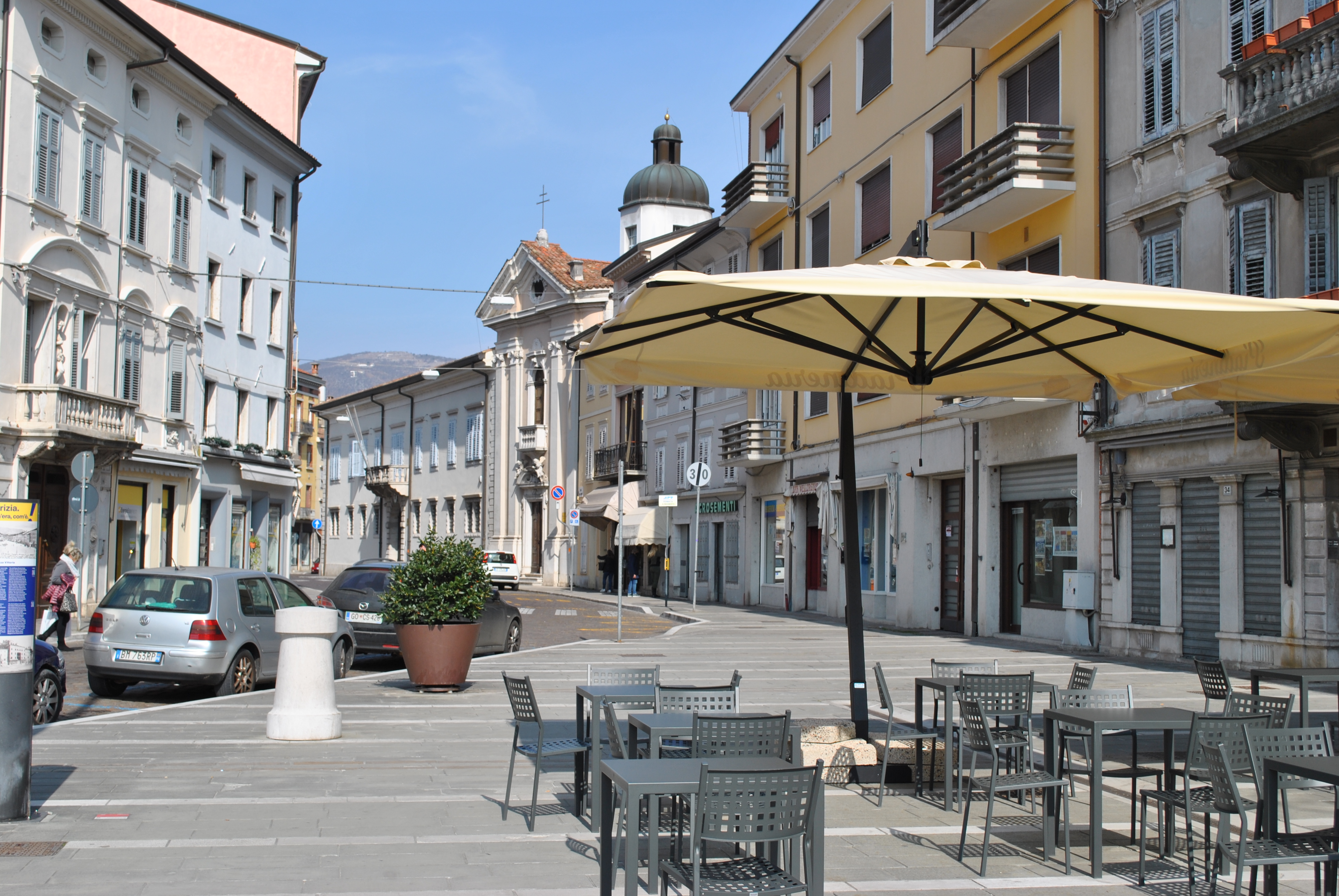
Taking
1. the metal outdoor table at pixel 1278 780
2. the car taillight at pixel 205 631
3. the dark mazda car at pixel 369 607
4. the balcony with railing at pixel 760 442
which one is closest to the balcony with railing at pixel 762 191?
the balcony with railing at pixel 760 442

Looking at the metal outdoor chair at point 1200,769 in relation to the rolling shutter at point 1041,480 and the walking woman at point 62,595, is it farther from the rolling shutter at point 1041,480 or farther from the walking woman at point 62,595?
the walking woman at point 62,595

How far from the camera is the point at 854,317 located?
8.35m

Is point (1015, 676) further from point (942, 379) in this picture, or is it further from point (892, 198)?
point (892, 198)

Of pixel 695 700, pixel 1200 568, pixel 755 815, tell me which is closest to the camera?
pixel 755 815

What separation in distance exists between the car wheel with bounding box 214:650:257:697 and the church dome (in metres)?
49.1

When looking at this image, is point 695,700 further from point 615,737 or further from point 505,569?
point 505,569

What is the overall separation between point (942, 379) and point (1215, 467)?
961 cm

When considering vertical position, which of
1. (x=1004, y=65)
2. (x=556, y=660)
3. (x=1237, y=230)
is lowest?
(x=556, y=660)

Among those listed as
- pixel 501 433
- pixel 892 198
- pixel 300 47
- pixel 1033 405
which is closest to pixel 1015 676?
pixel 1033 405

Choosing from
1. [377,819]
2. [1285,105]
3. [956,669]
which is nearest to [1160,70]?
[1285,105]

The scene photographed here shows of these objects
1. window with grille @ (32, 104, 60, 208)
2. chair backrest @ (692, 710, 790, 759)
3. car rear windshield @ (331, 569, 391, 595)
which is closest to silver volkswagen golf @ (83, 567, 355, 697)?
car rear windshield @ (331, 569, 391, 595)

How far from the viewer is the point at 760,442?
117 ft

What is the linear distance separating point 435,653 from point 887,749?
709cm

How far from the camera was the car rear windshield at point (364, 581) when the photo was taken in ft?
61.8
